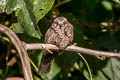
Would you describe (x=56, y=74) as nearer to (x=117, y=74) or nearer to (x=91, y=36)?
(x=117, y=74)

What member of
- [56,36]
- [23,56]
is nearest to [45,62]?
[56,36]

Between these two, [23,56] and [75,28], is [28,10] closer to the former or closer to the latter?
[23,56]

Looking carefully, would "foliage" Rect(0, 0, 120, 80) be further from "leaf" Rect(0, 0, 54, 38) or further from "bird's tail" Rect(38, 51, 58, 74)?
"bird's tail" Rect(38, 51, 58, 74)

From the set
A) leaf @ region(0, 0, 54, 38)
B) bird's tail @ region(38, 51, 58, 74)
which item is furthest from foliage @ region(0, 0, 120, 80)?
bird's tail @ region(38, 51, 58, 74)

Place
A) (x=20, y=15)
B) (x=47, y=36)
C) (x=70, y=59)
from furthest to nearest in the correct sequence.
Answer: (x=70, y=59), (x=47, y=36), (x=20, y=15)

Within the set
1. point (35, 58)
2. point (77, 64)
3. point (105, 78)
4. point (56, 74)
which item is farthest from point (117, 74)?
point (35, 58)
